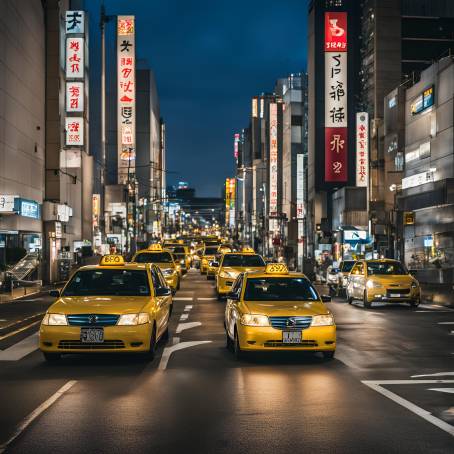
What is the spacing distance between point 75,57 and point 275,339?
158 feet

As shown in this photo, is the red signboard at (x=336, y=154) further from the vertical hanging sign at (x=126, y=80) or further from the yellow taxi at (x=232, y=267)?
the yellow taxi at (x=232, y=267)

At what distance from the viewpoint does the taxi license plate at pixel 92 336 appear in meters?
12.7

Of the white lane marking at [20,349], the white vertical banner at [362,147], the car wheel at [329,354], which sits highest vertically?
the white vertical banner at [362,147]

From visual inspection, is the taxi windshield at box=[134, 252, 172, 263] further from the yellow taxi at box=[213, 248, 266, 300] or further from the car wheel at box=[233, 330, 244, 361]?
the car wheel at box=[233, 330, 244, 361]

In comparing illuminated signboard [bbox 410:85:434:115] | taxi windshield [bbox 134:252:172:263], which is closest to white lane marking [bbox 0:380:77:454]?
taxi windshield [bbox 134:252:172:263]

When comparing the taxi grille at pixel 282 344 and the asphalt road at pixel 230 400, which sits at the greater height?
the taxi grille at pixel 282 344

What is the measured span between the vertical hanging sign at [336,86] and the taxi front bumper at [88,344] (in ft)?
183

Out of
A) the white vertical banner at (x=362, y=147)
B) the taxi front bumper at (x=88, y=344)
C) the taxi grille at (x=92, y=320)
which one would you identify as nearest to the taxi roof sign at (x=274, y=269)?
the taxi front bumper at (x=88, y=344)

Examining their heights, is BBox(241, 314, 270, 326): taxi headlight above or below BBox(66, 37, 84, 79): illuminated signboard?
below

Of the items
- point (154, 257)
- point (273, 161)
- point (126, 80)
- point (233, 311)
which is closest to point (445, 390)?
point (233, 311)

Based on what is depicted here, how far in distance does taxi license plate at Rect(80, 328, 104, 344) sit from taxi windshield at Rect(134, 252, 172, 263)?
20431 millimetres

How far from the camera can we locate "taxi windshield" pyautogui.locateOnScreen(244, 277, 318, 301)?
14.6m

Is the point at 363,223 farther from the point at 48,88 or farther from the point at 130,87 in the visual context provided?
the point at 130,87

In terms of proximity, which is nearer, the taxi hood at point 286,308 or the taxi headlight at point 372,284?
the taxi hood at point 286,308
